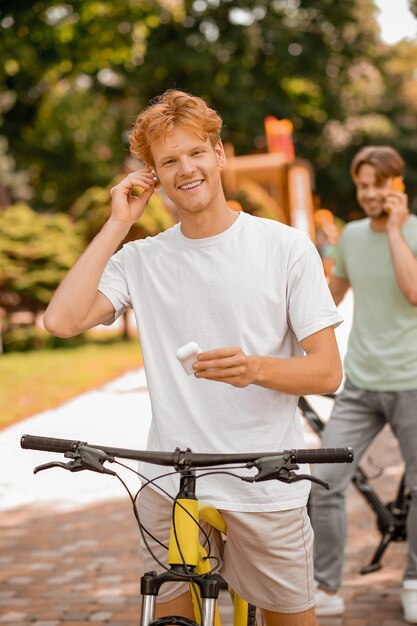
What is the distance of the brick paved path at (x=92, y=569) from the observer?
5129 millimetres

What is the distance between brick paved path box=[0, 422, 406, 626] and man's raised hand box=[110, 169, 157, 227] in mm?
2580

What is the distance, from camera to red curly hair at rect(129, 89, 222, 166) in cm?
275

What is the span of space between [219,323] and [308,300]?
0.24 meters

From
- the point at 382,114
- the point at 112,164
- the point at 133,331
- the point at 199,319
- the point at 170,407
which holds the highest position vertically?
the point at 382,114

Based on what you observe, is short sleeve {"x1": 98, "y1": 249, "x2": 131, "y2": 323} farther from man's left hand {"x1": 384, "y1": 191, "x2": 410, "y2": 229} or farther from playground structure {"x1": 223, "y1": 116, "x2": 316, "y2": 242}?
playground structure {"x1": 223, "y1": 116, "x2": 316, "y2": 242}

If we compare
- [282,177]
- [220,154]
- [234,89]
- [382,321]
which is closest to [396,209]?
[382,321]

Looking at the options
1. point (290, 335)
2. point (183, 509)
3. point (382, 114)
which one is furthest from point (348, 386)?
point (382, 114)

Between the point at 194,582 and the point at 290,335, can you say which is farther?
the point at 290,335

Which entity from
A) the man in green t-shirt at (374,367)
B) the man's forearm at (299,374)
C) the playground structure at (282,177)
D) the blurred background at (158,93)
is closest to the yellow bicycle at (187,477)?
the man's forearm at (299,374)

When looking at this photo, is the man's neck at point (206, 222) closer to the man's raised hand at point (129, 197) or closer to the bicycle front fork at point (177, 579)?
the man's raised hand at point (129, 197)

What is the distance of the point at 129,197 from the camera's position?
3016mm

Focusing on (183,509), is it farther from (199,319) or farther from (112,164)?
(112,164)

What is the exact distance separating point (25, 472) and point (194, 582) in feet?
20.9

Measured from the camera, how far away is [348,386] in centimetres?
496
